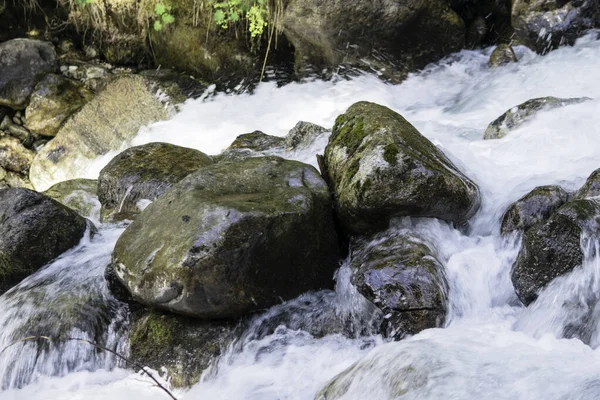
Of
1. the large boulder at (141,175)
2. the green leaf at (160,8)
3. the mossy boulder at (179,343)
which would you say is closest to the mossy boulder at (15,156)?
the green leaf at (160,8)

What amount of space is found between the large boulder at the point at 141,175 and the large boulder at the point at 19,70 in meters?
4.48

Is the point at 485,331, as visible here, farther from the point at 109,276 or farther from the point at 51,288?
the point at 51,288

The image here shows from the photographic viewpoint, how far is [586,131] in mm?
5438

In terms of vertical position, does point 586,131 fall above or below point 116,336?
above

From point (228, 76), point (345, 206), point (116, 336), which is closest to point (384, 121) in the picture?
point (345, 206)

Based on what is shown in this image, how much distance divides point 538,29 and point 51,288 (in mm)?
6377

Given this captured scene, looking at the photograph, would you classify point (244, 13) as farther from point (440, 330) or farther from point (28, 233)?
point (440, 330)

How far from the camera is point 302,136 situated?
617cm

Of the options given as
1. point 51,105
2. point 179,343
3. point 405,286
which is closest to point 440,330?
point 405,286

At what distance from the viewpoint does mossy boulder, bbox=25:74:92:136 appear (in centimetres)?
912

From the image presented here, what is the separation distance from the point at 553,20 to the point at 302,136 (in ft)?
12.2

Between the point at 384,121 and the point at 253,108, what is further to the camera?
the point at 253,108

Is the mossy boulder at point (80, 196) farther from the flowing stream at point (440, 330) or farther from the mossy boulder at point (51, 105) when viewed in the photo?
the mossy boulder at point (51, 105)

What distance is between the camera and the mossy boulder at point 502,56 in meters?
7.72
